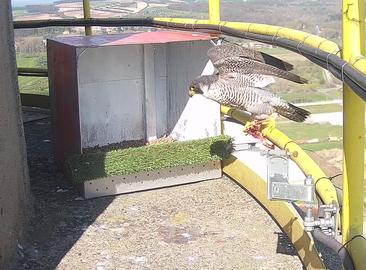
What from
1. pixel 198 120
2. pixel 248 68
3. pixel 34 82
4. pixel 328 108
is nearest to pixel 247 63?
pixel 248 68

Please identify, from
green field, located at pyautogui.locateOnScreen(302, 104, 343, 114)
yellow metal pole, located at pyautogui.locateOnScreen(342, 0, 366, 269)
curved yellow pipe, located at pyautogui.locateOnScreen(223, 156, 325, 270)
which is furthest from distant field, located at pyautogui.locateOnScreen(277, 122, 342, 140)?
yellow metal pole, located at pyautogui.locateOnScreen(342, 0, 366, 269)

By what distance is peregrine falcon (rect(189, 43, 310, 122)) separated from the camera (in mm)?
3430

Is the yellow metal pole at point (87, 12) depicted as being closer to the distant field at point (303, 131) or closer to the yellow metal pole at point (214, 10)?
the yellow metal pole at point (214, 10)

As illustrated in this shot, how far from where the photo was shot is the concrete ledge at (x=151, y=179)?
192 inches

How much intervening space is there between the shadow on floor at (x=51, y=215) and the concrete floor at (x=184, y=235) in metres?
0.07

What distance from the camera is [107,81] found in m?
5.69

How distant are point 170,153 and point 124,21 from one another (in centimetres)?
203

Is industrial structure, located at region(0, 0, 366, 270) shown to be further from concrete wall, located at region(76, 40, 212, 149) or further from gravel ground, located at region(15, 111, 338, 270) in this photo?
concrete wall, located at region(76, 40, 212, 149)

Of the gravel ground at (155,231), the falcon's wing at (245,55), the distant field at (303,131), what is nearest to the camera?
the falcon's wing at (245,55)

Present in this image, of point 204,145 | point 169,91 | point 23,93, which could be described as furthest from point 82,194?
point 23,93

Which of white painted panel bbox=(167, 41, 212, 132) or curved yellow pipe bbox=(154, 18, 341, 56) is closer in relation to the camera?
curved yellow pipe bbox=(154, 18, 341, 56)

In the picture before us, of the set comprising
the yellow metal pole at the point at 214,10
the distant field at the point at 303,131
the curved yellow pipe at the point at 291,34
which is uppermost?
the yellow metal pole at the point at 214,10

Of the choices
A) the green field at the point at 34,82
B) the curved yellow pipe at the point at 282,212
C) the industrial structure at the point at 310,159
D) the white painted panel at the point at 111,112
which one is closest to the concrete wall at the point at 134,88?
the white painted panel at the point at 111,112

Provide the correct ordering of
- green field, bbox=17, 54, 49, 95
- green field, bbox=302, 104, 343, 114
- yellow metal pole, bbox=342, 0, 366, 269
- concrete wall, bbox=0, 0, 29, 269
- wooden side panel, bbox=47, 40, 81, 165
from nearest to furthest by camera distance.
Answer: yellow metal pole, bbox=342, 0, 366, 269, concrete wall, bbox=0, 0, 29, 269, green field, bbox=302, 104, 343, 114, wooden side panel, bbox=47, 40, 81, 165, green field, bbox=17, 54, 49, 95
